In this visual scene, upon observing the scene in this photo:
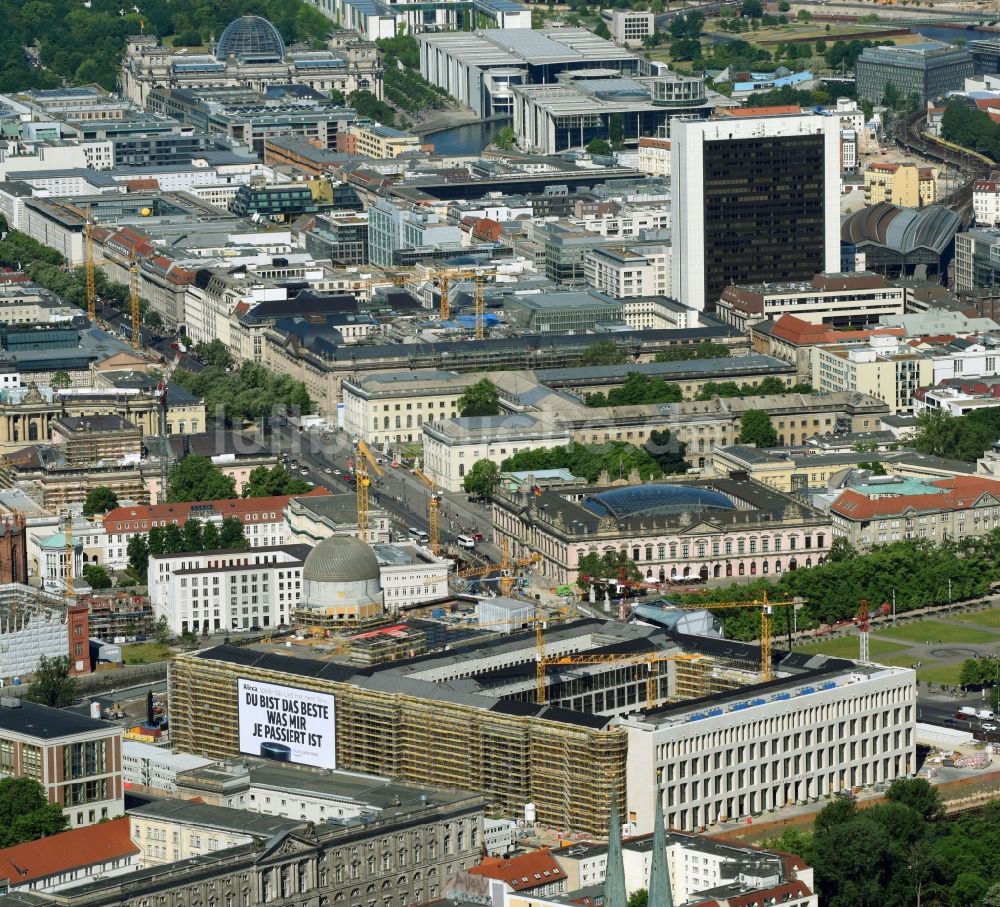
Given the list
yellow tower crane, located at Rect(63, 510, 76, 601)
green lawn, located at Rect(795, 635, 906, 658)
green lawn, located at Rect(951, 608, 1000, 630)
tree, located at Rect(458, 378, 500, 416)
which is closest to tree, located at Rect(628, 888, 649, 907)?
green lawn, located at Rect(795, 635, 906, 658)

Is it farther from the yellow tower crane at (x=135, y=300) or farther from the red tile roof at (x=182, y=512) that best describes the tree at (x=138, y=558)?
the yellow tower crane at (x=135, y=300)

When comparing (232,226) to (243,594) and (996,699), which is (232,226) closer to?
(243,594)

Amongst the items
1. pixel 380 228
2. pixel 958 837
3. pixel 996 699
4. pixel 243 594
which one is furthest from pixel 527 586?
pixel 380 228

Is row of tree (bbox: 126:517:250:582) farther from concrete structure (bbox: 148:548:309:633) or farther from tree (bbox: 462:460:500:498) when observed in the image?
tree (bbox: 462:460:500:498)

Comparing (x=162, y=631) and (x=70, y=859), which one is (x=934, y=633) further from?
(x=70, y=859)

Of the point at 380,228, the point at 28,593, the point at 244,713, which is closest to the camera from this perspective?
the point at 244,713
